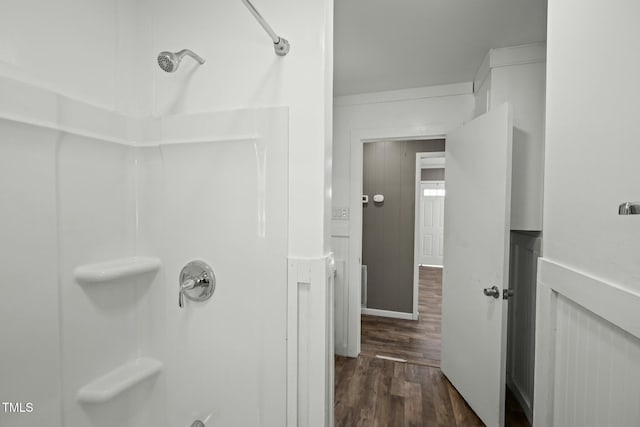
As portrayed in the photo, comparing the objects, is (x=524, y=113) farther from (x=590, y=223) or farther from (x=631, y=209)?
(x=631, y=209)

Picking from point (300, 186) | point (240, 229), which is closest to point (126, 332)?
point (240, 229)

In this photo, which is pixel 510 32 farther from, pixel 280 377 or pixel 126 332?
pixel 126 332

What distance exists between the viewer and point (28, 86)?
0.81 metres

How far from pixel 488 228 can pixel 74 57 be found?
2.16 metres

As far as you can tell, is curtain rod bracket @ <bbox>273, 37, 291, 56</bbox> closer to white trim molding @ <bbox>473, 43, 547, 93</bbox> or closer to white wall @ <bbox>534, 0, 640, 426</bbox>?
white wall @ <bbox>534, 0, 640, 426</bbox>

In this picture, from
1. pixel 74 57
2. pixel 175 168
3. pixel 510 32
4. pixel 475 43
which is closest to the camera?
pixel 74 57

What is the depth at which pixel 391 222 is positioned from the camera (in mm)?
3480

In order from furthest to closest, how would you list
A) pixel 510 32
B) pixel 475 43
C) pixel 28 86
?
pixel 475 43 < pixel 510 32 < pixel 28 86

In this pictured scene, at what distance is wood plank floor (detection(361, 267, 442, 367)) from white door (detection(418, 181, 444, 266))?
2.60 metres

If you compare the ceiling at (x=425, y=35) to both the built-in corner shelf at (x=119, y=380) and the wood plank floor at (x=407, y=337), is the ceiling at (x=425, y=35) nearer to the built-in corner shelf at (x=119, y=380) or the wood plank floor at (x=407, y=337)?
the built-in corner shelf at (x=119, y=380)

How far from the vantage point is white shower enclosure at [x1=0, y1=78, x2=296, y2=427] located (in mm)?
820

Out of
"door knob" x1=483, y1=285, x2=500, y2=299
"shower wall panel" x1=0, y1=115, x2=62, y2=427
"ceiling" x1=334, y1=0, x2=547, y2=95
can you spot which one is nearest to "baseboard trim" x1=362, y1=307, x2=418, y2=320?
"door knob" x1=483, y1=285, x2=500, y2=299

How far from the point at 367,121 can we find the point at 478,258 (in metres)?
→ 1.52

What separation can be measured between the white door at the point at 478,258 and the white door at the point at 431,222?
4457 millimetres
